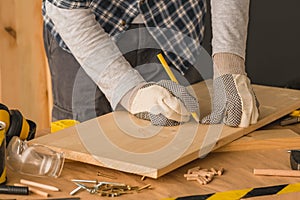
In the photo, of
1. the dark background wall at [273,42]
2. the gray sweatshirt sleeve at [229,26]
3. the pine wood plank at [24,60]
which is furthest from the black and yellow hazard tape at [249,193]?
the pine wood plank at [24,60]

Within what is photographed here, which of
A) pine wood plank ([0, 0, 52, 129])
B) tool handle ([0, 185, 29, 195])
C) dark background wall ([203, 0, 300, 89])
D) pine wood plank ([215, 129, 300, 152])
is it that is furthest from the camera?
pine wood plank ([0, 0, 52, 129])

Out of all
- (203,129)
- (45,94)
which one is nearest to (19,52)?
(45,94)

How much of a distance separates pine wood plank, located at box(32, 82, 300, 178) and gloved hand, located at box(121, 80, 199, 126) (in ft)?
0.07

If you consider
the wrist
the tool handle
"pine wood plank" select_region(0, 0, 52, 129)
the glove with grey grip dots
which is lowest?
"pine wood plank" select_region(0, 0, 52, 129)

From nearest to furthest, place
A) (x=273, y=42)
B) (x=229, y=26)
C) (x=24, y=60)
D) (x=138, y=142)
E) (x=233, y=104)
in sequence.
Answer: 1. (x=138, y=142)
2. (x=233, y=104)
3. (x=229, y=26)
4. (x=273, y=42)
5. (x=24, y=60)

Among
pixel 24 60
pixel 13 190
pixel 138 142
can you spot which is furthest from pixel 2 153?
pixel 24 60

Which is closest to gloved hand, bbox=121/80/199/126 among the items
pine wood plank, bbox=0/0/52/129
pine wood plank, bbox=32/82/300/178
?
pine wood plank, bbox=32/82/300/178

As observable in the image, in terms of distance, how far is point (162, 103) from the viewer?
56.4 inches

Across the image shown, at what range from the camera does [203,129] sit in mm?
1463

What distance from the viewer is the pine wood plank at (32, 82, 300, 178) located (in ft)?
4.18

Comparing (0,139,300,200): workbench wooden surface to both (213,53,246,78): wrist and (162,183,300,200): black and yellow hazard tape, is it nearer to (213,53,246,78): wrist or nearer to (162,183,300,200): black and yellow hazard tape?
(162,183,300,200): black and yellow hazard tape

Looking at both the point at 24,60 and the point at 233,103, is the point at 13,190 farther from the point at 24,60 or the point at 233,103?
the point at 24,60

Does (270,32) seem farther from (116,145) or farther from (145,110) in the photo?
(116,145)

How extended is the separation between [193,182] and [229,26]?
0.52 metres
